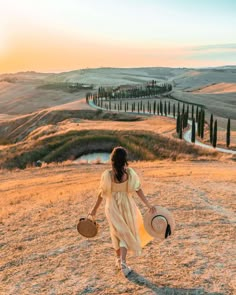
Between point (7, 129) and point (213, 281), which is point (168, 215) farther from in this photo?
point (7, 129)

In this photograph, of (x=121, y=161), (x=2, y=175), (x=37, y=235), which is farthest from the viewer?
(x=2, y=175)

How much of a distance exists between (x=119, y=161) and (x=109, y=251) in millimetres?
3710

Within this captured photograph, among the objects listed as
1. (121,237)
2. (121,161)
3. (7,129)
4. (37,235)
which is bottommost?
(7,129)

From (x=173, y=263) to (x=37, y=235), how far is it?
515 cm

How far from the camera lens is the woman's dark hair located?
8.52 metres

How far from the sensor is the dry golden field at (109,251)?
912 centimetres

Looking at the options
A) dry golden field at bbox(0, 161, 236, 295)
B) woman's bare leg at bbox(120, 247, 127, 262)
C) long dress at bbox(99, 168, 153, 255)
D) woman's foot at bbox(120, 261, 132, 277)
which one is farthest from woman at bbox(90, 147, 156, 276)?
dry golden field at bbox(0, 161, 236, 295)

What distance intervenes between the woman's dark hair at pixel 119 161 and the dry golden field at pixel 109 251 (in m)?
2.48

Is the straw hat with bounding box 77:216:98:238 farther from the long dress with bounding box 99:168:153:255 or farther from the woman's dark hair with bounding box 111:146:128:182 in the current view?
the woman's dark hair with bounding box 111:146:128:182

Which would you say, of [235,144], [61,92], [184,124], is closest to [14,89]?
[61,92]

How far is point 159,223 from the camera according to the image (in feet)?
29.5

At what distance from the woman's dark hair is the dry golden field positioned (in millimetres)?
2481

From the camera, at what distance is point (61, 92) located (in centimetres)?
16525

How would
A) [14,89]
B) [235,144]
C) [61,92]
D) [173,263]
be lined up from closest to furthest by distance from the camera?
[173,263] → [235,144] → [61,92] → [14,89]
